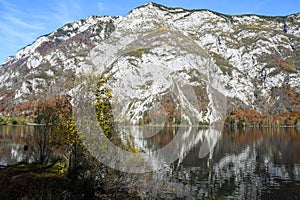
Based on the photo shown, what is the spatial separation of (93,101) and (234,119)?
182176 millimetres

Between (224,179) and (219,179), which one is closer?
(219,179)

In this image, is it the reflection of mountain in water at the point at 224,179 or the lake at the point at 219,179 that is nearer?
the lake at the point at 219,179

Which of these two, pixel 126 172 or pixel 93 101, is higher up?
pixel 93 101

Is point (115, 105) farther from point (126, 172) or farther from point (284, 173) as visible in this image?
point (284, 173)

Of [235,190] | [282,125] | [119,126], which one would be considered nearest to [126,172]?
[119,126]

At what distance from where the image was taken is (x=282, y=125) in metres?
186

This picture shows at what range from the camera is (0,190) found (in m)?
15.1

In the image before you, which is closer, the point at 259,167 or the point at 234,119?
the point at 259,167

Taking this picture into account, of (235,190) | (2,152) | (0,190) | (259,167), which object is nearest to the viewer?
(0,190)

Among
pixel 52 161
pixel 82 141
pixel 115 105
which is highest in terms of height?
pixel 115 105


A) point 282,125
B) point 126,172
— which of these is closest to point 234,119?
point 282,125

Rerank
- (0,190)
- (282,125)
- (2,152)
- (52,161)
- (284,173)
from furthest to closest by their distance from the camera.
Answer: (282,125)
(2,152)
(284,173)
(52,161)
(0,190)

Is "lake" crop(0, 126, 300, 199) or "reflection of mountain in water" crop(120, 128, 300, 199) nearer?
"lake" crop(0, 126, 300, 199)

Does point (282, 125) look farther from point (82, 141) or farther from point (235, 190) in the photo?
point (82, 141)
